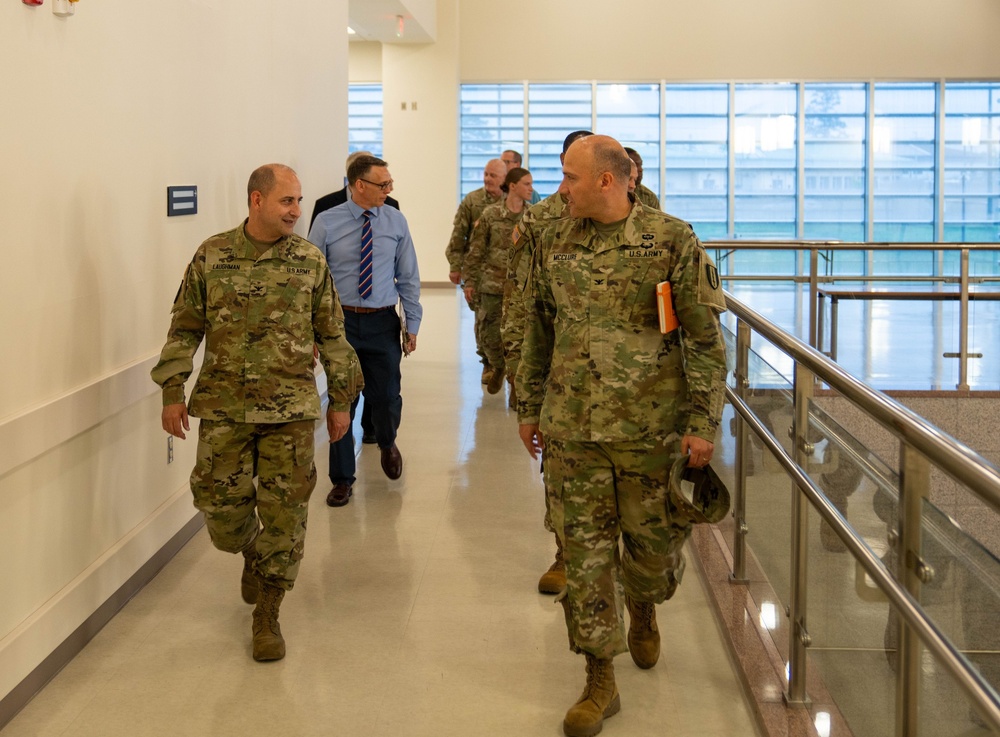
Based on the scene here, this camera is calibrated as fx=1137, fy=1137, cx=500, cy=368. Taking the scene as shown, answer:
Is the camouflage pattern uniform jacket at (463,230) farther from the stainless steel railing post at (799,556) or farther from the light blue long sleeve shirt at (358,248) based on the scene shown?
the stainless steel railing post at (799,556)

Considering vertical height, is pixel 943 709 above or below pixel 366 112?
below

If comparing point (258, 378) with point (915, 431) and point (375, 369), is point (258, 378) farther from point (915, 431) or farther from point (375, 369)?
point (915, 431)

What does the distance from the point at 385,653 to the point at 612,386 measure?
129cm

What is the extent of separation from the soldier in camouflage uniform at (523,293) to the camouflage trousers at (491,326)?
10.6 ft

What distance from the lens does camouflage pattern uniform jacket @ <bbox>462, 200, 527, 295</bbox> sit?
25.0ft

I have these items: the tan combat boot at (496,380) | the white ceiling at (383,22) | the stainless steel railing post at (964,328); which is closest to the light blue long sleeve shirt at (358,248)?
the tan combat boot at (496,380)

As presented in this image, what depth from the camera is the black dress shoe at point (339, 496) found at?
18.1 feet

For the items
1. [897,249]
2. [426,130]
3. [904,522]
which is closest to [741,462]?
[904,522]

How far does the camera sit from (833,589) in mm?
2871

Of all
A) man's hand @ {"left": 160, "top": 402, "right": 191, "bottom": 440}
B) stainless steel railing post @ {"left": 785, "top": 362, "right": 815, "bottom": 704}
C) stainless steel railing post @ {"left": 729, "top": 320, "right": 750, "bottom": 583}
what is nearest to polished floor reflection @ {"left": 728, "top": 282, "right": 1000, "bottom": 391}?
stainless steel railing post @ {"left": 729, "top": 320, "right": 750, "bottom": 583}

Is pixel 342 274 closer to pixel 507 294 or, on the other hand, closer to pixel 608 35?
pixel 507 294

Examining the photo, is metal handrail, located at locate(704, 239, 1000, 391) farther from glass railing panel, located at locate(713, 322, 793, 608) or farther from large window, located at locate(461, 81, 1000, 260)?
large window, located at locate(461, 81, 1000, 260)

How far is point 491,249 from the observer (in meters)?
7.68

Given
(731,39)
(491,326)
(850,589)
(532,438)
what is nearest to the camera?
(850,589)
